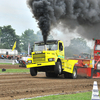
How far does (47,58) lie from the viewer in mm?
13258

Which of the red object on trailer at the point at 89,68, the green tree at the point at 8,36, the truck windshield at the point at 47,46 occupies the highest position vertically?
the green tree at the point at 8,36

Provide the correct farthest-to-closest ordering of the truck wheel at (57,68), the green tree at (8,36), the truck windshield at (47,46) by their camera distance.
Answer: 1. the green tree at (8,36)
2. the truck windshield at (47,46)
3. the truck wheel at (57,68)

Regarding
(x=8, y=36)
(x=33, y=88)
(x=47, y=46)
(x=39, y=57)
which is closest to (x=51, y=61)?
(x=39, y=57)

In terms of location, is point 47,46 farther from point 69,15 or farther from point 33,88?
point 33,88

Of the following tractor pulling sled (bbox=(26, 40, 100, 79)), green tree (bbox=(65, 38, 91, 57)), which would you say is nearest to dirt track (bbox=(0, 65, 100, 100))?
tractor pulling sled (bbox=(26, 40, 100, 79))

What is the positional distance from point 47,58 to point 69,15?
4.62 m

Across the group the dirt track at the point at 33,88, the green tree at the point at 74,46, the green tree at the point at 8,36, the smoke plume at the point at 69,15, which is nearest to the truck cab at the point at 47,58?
the smoke plume at the point at 69,15

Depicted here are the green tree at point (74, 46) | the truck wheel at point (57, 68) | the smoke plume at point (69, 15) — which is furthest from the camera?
the green tree at point (74, 46)

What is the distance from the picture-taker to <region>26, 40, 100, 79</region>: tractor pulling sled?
1325cm

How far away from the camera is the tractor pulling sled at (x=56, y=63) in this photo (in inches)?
522

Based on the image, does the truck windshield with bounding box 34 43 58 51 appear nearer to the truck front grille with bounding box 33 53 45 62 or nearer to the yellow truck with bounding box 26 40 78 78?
the yellow truck with bounding box 26 40 78 78

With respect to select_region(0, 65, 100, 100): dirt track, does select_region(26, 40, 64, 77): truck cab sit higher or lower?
higher

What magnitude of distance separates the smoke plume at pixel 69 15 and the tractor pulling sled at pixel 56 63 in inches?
38.8

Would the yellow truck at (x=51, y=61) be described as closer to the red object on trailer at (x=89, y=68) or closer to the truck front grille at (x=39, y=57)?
the truck front grille at (x=39, y=57)
